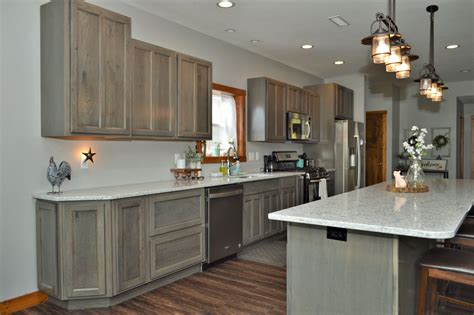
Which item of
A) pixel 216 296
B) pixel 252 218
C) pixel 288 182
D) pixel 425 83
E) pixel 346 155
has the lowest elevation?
pixel 216 296

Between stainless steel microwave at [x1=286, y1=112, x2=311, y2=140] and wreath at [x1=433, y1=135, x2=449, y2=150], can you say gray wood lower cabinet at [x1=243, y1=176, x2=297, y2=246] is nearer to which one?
stainless steel microwave at [x1=286, y1=112, x2=311, y2=140]

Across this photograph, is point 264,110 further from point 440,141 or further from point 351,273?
point 440,141

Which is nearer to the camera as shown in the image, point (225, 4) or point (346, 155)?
point (225, 4)

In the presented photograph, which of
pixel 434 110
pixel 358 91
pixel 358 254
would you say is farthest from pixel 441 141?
pixel 358 254

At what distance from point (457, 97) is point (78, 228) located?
8.43m

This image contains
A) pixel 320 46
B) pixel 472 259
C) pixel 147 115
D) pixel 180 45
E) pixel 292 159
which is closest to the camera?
pixel 472 259

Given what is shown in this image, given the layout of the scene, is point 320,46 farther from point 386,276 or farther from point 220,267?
point 386,276

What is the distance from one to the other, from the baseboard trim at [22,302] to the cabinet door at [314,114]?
4753mm

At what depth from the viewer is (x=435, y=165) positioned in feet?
27.5

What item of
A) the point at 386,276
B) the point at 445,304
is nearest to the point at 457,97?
the point at 445,304

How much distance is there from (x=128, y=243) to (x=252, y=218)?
6.01ft

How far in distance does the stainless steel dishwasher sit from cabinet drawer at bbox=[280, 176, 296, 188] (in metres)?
1.04

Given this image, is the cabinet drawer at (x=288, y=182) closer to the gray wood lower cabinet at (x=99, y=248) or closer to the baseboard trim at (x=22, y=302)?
the gray wood lower cabinet at (x=99, y=248)

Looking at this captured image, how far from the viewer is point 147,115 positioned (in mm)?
3525
